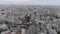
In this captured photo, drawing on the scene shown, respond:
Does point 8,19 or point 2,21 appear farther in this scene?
point 8,19

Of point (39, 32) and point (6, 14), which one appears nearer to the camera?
point (39, 32)

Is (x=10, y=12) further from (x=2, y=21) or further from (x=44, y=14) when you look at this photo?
(x=44, y=14)

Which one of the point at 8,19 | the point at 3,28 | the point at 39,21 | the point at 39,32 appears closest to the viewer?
the point at 39,32

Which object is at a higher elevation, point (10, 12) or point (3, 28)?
point (10, 12)

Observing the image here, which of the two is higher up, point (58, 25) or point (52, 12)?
point (52, 12)

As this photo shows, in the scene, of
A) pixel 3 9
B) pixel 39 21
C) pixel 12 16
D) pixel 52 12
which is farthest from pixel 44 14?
pixel 3 9

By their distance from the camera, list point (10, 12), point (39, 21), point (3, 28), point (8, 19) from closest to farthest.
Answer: point (3, 28)
point (39, 21)
point (8, 19)
point (10, 12)

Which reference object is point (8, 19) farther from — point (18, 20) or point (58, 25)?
point (58, 25)

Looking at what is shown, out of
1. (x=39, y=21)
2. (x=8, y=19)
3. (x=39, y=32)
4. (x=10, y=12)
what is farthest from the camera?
(x=10, y=12)

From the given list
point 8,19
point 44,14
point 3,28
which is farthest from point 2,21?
point 44,14
